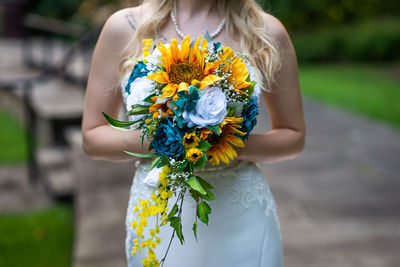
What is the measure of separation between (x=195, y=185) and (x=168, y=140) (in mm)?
155

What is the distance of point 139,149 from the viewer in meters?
1.82

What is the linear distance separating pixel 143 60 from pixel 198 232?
79 centimetres

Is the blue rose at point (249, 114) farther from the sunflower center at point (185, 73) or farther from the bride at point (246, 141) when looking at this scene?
the bride at point (246, 141)

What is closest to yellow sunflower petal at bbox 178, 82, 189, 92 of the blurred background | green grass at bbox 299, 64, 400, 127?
the blurred background

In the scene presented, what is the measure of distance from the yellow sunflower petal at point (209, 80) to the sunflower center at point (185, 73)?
24 millimetres

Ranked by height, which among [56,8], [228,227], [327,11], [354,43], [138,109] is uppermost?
[138,109]

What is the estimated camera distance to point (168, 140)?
1408mm

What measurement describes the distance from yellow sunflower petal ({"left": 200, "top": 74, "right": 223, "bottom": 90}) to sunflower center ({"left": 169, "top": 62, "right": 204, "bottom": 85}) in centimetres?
2

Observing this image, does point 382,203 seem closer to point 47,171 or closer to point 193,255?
point 193,255

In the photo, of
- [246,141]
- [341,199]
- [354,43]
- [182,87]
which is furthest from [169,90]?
[354,43]

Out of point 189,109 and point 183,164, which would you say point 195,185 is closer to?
point 183,164

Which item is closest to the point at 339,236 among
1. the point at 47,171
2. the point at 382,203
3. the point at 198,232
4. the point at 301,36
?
the point at 382,203

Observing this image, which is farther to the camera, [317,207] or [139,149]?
[317,207]

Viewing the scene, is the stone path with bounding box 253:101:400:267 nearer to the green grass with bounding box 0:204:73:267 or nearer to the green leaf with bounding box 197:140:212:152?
the green grass with bounding box 0:204:73:267
